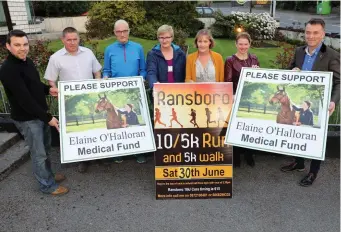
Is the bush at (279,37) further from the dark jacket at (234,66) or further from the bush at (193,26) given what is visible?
the dark jacket at (234,66)

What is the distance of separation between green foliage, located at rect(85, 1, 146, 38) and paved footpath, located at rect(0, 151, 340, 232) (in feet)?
46.6

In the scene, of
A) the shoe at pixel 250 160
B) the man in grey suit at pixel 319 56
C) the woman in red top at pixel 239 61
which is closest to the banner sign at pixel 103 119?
the woman in red top at pixel 239 61

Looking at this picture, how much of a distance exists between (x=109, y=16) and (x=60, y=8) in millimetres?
9948

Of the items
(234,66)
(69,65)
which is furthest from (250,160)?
(69,65)

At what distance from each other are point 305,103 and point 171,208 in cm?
188

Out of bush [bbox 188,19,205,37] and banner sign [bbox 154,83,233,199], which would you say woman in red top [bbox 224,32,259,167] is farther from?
bush [bbox 188,19,205,37]


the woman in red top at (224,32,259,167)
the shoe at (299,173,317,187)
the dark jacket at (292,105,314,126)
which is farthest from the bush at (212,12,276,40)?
the dark jacket at (292,105,314,126)

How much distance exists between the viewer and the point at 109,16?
17766 mm

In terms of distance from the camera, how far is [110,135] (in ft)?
12.2

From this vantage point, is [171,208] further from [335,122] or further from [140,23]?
[140,23]

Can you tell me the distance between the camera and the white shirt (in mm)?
4047

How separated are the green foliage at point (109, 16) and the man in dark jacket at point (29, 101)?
47.3 ft

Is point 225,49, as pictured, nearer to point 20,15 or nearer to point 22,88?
point 20,15

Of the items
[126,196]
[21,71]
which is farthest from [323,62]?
[21,71]
